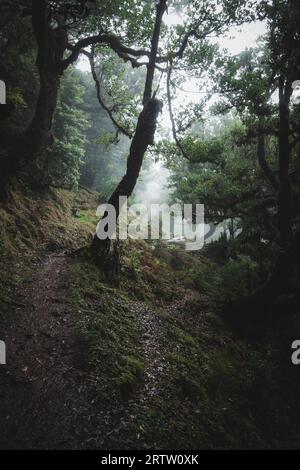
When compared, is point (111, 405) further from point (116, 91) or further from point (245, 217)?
point (116, 91)

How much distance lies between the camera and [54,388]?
507cm

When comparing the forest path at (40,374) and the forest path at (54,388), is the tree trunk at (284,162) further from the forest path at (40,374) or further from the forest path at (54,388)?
the forest path at (40,374)

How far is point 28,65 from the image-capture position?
524 inches

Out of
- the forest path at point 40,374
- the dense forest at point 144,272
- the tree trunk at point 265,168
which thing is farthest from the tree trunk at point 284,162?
the forest path at point 40,374

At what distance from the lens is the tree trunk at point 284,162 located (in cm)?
984

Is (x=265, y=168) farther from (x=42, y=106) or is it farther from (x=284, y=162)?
(x=42, y=106)

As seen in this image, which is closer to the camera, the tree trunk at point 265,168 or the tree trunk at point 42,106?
the tree trunk at point 42,106

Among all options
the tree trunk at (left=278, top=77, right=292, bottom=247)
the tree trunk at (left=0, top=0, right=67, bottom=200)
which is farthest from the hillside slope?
the tree trunk at (left=278, top=77, right=292, bottom=247)

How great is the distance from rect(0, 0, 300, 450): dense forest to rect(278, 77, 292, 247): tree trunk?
0.04 meters

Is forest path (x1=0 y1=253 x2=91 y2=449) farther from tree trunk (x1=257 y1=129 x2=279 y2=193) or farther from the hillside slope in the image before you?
tree trunk (x1=257 y1=129 x2=279 y2=193)

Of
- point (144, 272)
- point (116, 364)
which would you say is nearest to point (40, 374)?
point (116, 364)

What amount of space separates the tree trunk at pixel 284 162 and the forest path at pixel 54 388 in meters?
5.44

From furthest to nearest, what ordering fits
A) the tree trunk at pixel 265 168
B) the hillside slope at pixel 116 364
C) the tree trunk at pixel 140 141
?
the tree trunk at pixel 265 168 → the tree trunk at pixel 140 141 → the hillside slope at pixel 116 364
